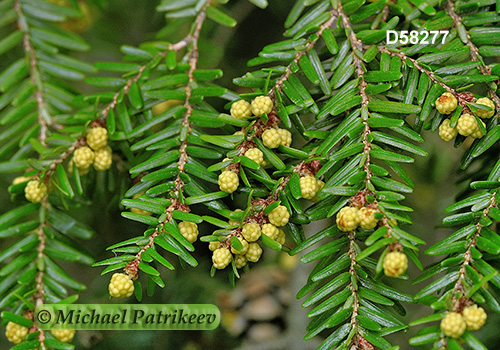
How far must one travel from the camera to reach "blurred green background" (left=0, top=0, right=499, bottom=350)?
113cm

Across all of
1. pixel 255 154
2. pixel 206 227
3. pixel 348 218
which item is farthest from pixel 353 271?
pixel 206 227

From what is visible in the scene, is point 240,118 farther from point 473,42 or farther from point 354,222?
point 473,42

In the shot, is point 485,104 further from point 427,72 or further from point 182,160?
point 182,160

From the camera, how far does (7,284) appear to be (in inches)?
30.4

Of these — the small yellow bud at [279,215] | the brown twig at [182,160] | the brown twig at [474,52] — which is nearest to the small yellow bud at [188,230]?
the brown twig at [182,160]

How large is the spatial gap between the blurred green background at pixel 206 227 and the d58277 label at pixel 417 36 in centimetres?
45

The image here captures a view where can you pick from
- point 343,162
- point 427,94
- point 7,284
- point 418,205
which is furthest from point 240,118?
point 418,205

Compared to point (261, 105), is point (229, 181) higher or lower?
lower

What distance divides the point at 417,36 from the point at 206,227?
32.4 inches

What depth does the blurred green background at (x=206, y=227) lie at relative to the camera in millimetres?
1132

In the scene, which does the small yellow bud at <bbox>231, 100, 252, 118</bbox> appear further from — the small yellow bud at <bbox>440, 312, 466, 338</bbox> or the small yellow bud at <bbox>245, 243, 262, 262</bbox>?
the small yellow bud at <bbox>440, 312, 466, 338</bbox>

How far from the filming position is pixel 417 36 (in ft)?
2.19

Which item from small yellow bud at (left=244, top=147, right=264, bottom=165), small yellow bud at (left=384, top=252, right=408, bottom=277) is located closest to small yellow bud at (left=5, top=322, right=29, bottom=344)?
small yellow bud at (left=244, top=147, right=264, bottom=165)

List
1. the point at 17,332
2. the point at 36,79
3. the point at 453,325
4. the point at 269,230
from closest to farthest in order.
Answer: the point at 453,325, the point at 269,230, the point at 17,332, the point at 36,79
